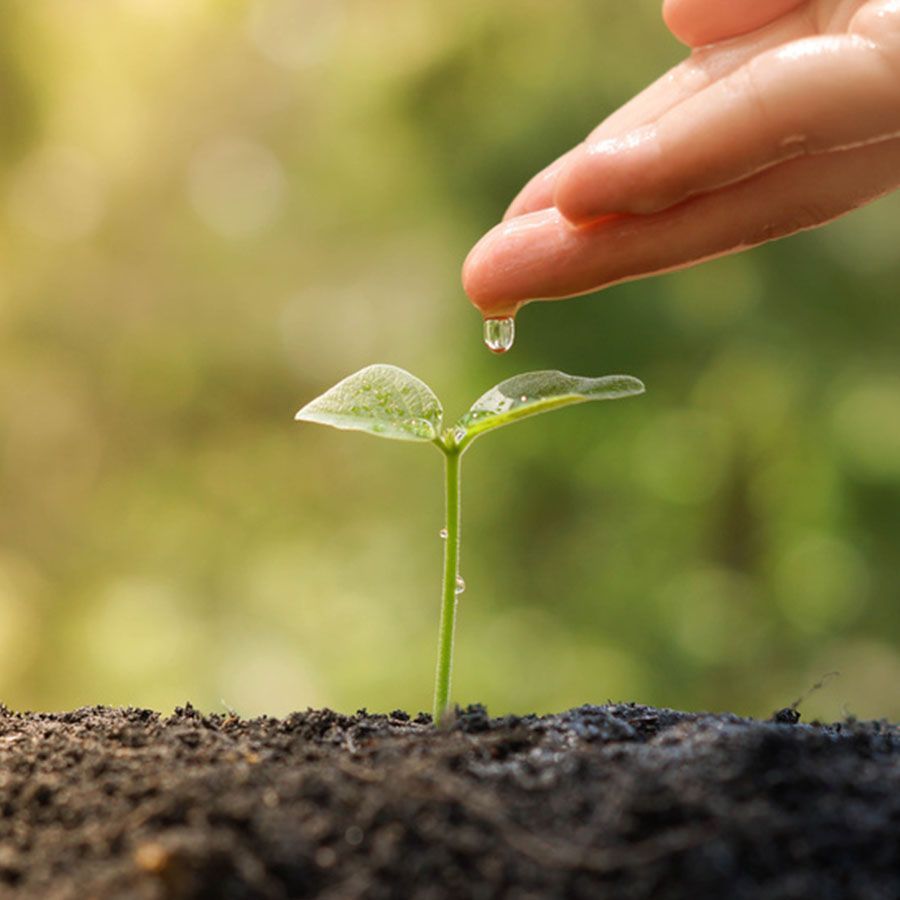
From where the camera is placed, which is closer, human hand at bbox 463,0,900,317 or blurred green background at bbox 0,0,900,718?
human hand at bbox 463,0,900,317

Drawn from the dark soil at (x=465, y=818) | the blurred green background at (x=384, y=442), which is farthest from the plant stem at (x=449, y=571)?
the blurred green background at (x=384, y=442)

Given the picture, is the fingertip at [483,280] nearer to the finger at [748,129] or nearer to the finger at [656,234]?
the finger at [656,234]

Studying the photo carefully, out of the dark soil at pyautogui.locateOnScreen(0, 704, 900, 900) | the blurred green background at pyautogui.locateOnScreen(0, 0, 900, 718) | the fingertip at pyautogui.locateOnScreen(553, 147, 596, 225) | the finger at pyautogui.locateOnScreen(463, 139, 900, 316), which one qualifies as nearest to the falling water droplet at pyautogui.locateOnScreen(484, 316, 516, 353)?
the finger at pyautogui.locateOnScreen(463, 139, 900, 316)

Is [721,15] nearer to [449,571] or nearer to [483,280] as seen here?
[483,280]

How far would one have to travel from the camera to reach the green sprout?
104 cm

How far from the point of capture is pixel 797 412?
4281 millimetres

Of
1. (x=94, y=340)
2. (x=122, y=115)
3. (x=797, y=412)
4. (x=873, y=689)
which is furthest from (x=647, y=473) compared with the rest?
(x=122, y=115)

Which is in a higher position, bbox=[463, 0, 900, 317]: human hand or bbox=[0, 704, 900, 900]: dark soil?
bbox=[463, 0, 900, 317]: human hand

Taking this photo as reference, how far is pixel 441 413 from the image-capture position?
1.10 metres

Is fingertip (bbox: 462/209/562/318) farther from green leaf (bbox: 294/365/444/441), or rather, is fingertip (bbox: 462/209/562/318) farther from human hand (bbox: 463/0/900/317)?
green leaf (bbox: 294/365/444/441)

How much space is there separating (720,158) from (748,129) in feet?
0.13

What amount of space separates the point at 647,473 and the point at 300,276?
6.30 feet

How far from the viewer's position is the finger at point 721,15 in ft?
4.66

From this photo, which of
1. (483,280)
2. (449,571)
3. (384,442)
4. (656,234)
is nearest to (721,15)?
(656,234)
